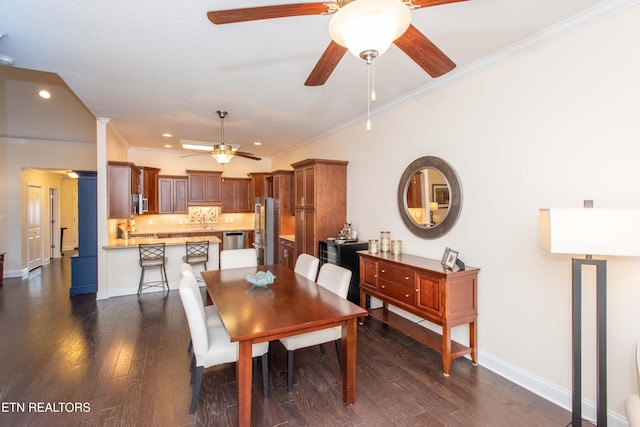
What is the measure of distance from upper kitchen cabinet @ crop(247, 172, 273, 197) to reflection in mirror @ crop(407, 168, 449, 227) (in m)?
4.44

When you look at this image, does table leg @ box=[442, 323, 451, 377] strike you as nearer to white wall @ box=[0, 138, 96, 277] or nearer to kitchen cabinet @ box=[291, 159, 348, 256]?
kitchen cabinet @ box=[291, 159, 348, 256]

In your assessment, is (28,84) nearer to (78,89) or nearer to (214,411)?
(78,89)

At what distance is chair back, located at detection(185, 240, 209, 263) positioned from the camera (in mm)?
5402

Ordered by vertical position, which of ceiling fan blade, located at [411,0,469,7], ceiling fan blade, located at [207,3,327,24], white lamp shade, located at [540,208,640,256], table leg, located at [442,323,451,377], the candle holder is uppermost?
ceiling fan blade, located at [411,0,469,7]

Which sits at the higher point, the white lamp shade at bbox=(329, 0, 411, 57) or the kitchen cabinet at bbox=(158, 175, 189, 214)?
the white lamp shade at bbox=(329, 0, 411, 57)

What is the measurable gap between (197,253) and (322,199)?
2.51 m

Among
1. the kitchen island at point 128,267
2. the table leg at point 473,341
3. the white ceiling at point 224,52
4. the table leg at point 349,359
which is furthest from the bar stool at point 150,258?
the table leg at point 473,341

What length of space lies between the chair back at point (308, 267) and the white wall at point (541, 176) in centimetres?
128

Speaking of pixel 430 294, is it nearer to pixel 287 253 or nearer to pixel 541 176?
Result: pixel 541 176

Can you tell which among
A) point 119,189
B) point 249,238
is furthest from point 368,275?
point 249,238

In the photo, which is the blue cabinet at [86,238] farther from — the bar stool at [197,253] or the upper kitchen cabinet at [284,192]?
the upper kitchen cabinet at [284,192]

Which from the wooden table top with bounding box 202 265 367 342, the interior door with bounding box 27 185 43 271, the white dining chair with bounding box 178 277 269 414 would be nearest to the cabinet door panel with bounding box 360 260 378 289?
the wooden table top with bounding box 202 265 367 342

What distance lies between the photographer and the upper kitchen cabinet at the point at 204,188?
7.40 m

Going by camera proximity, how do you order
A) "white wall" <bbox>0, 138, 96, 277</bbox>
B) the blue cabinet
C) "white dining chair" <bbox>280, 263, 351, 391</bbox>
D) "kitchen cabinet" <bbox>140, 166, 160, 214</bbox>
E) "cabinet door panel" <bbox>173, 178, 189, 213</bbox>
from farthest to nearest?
"cabinet door panel" <bbox>173, 178, 189, 213</bbox> → "kitchen cabinet" <bbox>140, 166, 160, 214</bbox> → "white wall" <bbox>0, 138, 96, 277</bbox> → the blue cabinet → "white dining chair" <bbox>280, 263, 351, 391</bbox>
